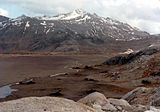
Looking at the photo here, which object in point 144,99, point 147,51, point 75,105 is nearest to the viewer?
point 75,105

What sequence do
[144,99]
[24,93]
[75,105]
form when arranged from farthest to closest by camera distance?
1. [24,93]
2. [144,99]
3. [75,105]

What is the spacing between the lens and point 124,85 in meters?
66.8

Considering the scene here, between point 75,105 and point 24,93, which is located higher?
point 75,105

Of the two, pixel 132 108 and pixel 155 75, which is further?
pixel 155 75

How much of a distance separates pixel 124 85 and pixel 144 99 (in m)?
38.8

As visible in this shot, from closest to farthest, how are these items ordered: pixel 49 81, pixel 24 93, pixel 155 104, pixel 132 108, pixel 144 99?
pixel 132 108
pixel 155 104
pixel 144 99
pixel 24 93
pixel 49 81

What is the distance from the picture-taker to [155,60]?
8344 centimetres

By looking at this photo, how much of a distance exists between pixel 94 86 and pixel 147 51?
3805cm

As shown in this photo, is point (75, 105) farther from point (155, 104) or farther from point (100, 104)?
point (155, 104)

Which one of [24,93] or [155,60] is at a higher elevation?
[155,60]

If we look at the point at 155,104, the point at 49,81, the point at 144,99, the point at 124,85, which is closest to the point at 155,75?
the point at 124,85

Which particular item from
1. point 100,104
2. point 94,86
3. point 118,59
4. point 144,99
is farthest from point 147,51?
point 100,104

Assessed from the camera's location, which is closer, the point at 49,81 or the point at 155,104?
the point at 155,104

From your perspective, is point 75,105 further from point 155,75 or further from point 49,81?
point 49,81
